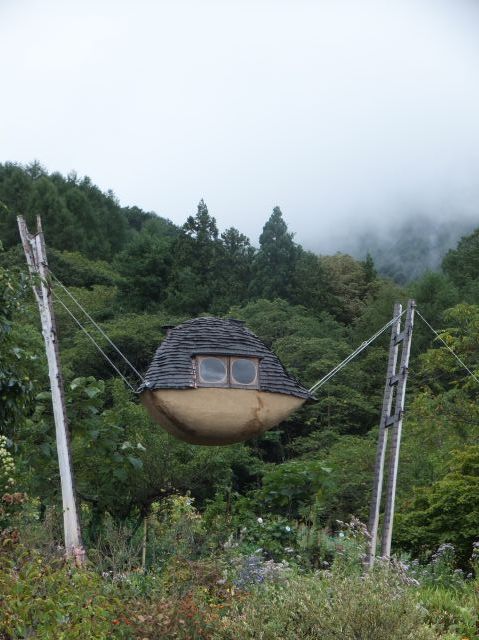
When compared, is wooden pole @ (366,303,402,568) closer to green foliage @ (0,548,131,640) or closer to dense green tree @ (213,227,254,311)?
green foliage @ (0,548,131,640)

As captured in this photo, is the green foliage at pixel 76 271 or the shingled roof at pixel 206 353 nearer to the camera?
the shingled roof at pixel 206 353

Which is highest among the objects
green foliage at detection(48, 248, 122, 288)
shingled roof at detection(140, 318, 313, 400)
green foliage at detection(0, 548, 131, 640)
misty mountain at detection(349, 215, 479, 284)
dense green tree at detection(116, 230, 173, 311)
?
misty mountain at detection(349, 215, 479, 284)

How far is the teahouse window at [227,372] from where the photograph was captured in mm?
9000

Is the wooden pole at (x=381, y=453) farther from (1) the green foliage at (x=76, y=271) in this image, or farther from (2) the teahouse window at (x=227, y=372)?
(1) the green foliage at (x=76, y=271)

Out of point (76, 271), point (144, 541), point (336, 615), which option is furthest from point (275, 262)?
point (336, 615)

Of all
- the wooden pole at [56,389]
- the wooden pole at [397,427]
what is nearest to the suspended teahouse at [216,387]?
the wooden pole at [56,389]

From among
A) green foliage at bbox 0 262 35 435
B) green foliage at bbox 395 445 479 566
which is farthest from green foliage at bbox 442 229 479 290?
green foliage at bbox 0 262 35 435

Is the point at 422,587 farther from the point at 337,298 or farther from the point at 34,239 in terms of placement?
the point at 337,298

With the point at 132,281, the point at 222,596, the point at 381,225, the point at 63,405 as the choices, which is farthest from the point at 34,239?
the point at 381,225

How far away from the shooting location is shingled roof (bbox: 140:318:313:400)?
8.97 m

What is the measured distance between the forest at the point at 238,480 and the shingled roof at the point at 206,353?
1.21m

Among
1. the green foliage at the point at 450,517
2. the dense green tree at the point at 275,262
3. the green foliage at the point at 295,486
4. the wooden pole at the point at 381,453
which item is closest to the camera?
the wooden pole at the point at 381,453

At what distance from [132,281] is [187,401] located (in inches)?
1101

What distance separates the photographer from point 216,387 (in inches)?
352
